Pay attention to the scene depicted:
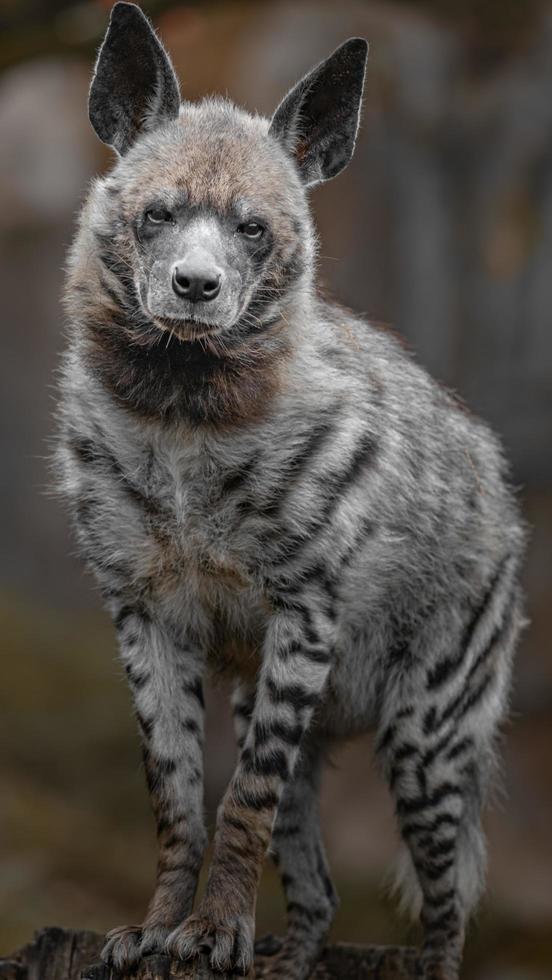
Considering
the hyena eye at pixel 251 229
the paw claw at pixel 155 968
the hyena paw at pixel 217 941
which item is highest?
the hyena eye at pixel 251 229

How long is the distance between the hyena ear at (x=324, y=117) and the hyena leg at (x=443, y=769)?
182 centimetres

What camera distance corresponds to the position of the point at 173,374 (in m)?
4.77

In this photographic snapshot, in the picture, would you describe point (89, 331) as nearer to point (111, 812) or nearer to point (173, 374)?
point (173, 374)

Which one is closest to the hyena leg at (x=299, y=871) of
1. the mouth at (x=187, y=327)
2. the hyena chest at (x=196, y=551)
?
the hyena chest at (x=196, y=551)

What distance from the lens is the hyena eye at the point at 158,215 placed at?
4.59 meters

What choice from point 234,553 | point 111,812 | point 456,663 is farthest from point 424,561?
point 111,812

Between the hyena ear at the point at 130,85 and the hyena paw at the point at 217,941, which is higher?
the hyena ear at the point at 130,85

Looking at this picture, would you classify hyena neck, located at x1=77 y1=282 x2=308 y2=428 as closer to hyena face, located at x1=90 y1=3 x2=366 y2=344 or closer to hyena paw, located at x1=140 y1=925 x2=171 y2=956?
hyena face, located at x1=90 y1=3 x2=366 y2=344

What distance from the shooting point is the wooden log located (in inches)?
179

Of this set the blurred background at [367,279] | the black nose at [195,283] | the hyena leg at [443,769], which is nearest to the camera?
the black nose at [195,283]

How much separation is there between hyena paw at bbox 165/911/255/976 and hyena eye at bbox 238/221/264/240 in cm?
209

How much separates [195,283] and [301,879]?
251 centimetres

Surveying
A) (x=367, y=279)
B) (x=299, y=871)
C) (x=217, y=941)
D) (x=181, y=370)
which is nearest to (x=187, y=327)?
(x=181, y=370)

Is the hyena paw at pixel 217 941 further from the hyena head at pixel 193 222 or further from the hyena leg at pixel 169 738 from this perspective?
the hyena head at pixel 193 222
